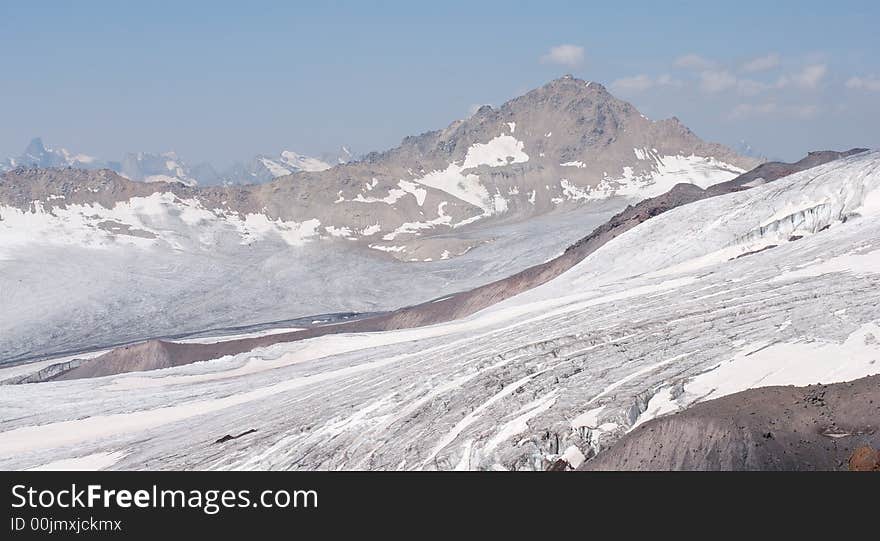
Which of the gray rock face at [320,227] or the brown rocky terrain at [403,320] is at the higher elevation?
the gray rock face at [320,227]

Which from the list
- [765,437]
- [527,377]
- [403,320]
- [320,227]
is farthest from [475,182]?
[765,437]

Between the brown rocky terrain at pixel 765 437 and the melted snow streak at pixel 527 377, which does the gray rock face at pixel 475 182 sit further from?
the brown rocky terrain at pixel 765 437

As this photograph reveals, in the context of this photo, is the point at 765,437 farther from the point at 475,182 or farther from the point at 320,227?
the point at 475,182

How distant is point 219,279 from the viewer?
130 metres

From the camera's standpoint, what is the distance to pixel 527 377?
29516 mm

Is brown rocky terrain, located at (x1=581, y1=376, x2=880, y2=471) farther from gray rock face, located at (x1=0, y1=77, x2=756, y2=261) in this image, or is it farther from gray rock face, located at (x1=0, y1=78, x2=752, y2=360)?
gray rock face, located at (x1=0, y1=77, x2=756, y2=261)

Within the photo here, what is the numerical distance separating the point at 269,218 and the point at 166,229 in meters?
18.5

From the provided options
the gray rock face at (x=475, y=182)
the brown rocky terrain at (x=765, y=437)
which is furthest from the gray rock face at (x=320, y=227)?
the brown rocky terrain at (x=765, y=437)

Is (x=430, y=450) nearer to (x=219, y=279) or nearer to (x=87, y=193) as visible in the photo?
(x=219, y=279)

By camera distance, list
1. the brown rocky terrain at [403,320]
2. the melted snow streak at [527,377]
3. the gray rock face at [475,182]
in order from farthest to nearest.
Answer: the gray rock face at [475,182] → the brown rocky terrain at [403,320] → the melted snow streak at [527,377]

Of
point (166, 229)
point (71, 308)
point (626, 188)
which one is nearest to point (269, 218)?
point (166, 229)

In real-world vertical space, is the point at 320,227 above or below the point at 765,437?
above

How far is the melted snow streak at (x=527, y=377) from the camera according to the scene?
85.1 ft

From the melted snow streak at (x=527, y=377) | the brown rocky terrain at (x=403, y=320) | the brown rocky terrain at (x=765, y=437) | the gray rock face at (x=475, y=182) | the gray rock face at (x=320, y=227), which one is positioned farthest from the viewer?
the gray rock face at (x=475, y=182)
